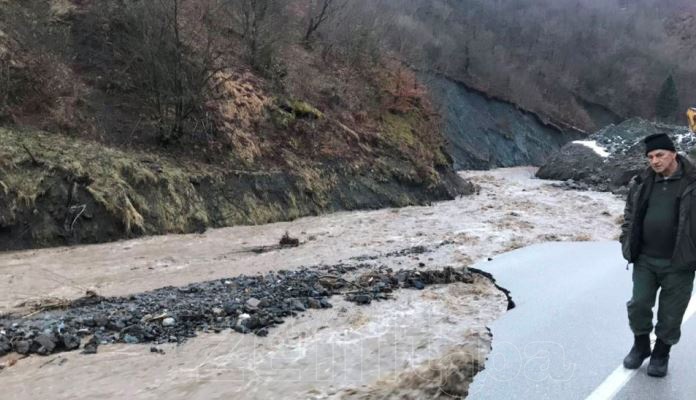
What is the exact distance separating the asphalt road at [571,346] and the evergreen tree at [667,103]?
7176cm

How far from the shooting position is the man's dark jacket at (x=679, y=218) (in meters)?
4.36

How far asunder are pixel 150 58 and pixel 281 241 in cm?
656

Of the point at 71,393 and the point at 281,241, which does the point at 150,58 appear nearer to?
the point at 281,241

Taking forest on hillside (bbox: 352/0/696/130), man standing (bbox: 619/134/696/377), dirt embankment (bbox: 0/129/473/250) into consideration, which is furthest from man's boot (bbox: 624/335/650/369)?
forest on hillside (bbox: 352/0/696/130)

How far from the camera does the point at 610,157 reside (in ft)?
104

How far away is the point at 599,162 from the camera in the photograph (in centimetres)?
3216

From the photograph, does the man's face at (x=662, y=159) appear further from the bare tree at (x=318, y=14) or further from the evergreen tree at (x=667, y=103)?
the evergreen tree at (x=667, y=103)

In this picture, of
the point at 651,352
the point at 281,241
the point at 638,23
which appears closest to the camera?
the point at 651,352

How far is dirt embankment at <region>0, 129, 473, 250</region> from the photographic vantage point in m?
10.8

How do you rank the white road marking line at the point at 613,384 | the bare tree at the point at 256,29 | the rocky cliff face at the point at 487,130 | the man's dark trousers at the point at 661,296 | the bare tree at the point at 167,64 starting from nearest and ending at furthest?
1. the white road marking line at the point at 613,384
2. the man's dark trousers at the point at 661,296
3. the bare tree at the point at 167,64
4. the bare tree at the point at 256,29
5. the rocky cliff face at the point at 487,130

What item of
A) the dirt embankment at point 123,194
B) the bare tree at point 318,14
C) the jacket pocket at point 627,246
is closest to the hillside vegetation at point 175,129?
the dirt embankment at point 123,194

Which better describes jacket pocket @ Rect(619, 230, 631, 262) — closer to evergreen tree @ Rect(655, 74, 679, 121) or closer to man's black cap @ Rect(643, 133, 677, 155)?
man's black cap @ Rect(643, 133, 677, 155)

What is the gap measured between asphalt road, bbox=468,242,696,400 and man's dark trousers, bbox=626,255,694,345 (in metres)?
0.36

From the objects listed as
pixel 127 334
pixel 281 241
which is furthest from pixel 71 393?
pixel 281 241
